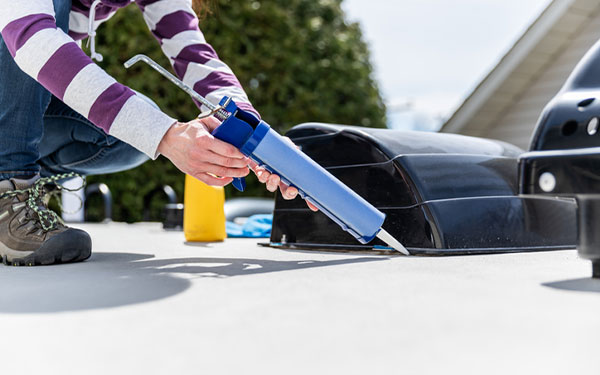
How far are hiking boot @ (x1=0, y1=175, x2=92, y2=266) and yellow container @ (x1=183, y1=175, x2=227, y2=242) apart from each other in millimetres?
865

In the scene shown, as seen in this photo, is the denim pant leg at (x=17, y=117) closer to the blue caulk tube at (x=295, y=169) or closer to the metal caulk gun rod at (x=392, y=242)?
the blue caulk tube at (x=295, y=169)

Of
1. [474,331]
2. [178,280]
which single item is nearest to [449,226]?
[178,280]

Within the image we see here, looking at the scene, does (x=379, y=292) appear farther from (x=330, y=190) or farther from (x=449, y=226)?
(x=449, y=226)

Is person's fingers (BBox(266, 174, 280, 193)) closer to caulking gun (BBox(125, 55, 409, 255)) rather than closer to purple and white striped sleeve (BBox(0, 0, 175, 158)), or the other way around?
caulking gun (BBox(125, 55, 409, 255))

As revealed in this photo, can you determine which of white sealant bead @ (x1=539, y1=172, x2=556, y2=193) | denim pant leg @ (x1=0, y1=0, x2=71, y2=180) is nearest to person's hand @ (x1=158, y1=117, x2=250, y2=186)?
denim pant leg @ (x1=0, y1=0, x2=71, y2=180)

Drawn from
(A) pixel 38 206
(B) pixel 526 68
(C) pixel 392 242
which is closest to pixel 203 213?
(A) pixel 38 206

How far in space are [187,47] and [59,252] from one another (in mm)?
792

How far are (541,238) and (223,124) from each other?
1108 millimetres

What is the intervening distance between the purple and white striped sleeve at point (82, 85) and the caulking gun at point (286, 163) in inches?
3.5

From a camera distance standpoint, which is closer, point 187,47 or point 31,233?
point 31,233

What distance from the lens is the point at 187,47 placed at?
1917mm

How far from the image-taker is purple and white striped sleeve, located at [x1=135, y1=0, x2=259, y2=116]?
185 centimetres

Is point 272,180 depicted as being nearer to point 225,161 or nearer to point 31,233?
point 225,161

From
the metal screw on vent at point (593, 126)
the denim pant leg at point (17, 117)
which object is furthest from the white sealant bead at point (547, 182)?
the denim pant leg at point (17, 117)
